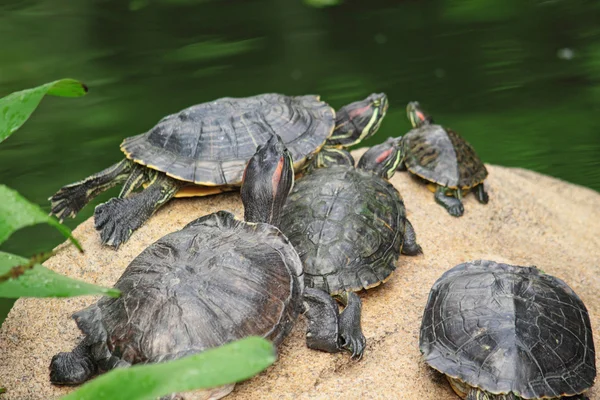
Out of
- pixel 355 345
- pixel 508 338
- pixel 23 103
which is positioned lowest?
pixel 355 345

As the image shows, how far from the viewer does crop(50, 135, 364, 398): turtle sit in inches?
84.0

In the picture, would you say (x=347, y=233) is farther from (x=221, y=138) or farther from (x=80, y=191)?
(x=80, y=191)

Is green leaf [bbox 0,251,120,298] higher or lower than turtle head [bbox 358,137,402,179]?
higher

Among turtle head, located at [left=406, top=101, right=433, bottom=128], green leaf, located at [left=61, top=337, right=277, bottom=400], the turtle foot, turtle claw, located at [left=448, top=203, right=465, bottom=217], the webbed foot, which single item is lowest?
turtle claw, located at [left=448, top=203, right=465, bottom=217]

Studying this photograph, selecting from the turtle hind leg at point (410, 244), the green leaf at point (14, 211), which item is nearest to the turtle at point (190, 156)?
the turtle hind leg at point (410, 244)

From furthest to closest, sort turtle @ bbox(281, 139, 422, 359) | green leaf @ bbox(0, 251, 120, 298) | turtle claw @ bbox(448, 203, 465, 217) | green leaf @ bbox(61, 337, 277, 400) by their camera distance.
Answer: turtle claw @ bbox(448, 203, 465, 217) → turtle @ bbox(281, 139, 422, 359) → green leaf @ bbox(0, 251, 120, 298) → green leaf @ bbox(61, 337, 277, 400)

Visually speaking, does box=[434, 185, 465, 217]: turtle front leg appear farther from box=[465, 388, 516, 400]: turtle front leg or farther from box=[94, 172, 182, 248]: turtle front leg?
box=[465, 388, 516, 400]: turtle front leg

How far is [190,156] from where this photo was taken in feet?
10.8

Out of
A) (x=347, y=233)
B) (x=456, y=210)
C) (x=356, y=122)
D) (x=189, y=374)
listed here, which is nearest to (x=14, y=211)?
(x=189, y=374)

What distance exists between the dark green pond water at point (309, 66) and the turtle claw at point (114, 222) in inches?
66.0

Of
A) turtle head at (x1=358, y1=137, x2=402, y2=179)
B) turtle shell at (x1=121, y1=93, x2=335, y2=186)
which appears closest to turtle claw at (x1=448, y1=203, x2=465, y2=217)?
turtle head at (x1=358, y1=137, x2=402, y2=179)

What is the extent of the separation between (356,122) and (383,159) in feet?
1.87

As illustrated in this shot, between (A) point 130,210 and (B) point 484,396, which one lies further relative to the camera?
(A) point 130,210

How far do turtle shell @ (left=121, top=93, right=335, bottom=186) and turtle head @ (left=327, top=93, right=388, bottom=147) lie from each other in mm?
457
